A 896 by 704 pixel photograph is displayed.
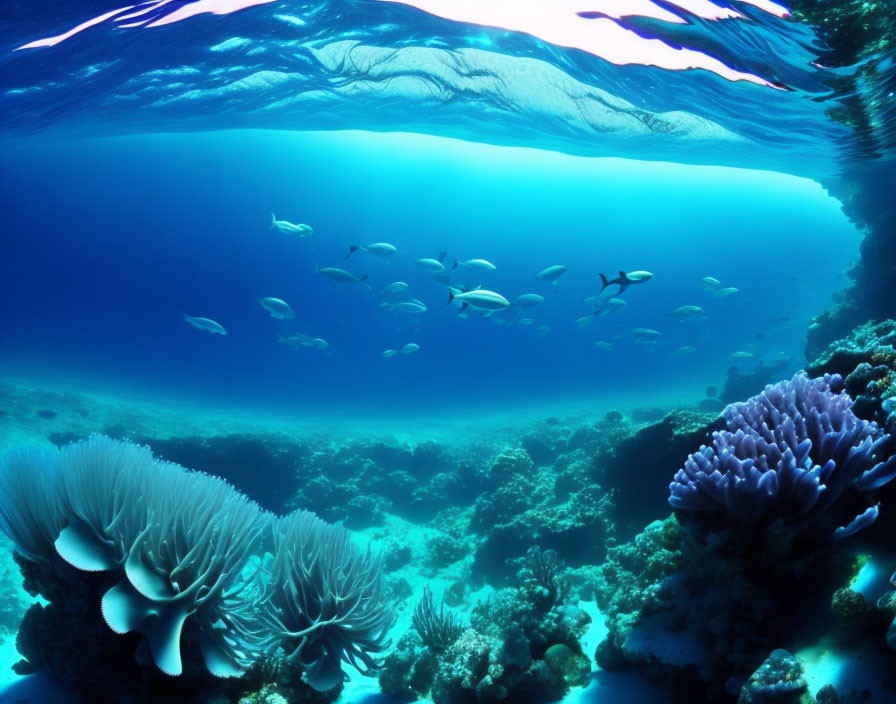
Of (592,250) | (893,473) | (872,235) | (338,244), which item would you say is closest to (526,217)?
(592,250)

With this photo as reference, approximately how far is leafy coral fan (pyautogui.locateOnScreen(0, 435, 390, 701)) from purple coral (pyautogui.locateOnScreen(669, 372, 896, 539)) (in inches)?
125

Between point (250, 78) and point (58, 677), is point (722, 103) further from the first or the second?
point (58, 677)

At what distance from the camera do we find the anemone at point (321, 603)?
4.00m

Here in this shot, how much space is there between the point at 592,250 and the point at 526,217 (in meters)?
33.5

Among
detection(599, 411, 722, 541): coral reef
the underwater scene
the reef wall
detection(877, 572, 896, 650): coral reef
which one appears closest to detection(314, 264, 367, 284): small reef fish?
the underwater scene

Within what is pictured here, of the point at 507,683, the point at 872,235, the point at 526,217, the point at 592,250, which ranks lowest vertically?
the point at 592,250

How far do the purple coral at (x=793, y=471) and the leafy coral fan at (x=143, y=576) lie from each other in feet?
10.4

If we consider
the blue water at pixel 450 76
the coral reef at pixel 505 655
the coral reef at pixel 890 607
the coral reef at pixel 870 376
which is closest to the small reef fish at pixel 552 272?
the blue water at pixel 450 76

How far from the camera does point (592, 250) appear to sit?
405 feet

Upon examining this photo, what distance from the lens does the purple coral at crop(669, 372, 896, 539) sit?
2895mm

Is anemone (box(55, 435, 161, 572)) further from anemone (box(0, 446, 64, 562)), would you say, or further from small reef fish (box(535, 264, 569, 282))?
small reef fish (box(535, 264, 569, 282))

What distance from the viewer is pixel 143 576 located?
3.27m

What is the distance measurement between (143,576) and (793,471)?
447 centimetres

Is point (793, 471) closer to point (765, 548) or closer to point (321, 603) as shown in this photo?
point (765, 548)
